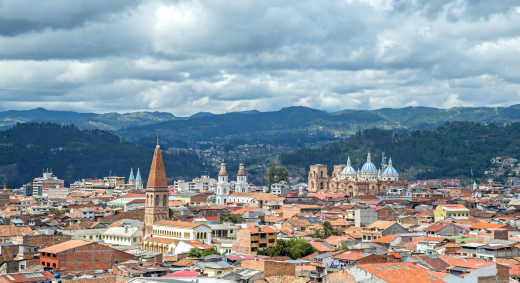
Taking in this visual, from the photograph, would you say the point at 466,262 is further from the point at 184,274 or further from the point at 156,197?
the point at 156,197

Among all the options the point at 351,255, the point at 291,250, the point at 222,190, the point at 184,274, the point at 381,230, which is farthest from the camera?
the point at 222,190

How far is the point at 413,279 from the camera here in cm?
5838

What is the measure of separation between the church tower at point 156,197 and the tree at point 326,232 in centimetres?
2184

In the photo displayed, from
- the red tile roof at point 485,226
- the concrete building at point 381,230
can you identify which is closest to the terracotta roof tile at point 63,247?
the concrete building at point 381,230

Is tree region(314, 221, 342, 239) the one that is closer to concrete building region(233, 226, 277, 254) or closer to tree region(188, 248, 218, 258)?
concrete building region(233, 226, 277, 254)

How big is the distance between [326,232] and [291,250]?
21583 millimetres

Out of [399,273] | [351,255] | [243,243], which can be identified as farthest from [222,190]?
[399,273]

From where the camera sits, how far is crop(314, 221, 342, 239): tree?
106 m

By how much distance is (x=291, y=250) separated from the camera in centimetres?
8656

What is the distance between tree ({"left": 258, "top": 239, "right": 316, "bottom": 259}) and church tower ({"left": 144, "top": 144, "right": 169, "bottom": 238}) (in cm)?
2593

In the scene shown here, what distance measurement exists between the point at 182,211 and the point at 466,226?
50.5 m

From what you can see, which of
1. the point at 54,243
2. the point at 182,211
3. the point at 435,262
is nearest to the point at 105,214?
the point at 182,211

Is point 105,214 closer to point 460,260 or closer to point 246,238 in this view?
point 246,238

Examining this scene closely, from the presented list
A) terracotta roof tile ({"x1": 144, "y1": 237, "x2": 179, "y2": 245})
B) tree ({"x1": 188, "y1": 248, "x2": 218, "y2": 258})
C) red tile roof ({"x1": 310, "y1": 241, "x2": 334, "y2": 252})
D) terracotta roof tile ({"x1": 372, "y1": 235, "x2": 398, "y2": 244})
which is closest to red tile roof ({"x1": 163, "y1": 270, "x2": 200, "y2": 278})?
tree ({"x1": 188, "y1": 248, "x2": 218, "y2": 258})
